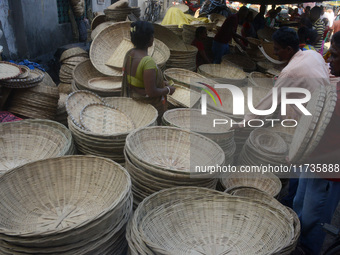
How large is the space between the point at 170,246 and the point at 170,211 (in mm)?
196

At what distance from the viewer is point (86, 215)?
71.1 inches

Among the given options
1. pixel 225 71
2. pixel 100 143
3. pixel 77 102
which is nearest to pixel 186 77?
pixel 225 71

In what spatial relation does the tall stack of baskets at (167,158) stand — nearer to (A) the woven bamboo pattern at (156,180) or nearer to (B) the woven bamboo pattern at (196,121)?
(A) the woven bamboo pattern at (156,180)

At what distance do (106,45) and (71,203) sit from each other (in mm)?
2519

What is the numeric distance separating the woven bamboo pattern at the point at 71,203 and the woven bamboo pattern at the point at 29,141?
0.43 metres

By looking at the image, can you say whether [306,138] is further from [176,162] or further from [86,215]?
[86,215]

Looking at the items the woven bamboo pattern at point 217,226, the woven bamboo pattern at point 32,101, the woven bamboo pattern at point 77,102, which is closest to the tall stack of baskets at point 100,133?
the woven bamboo pattern at point 77,102

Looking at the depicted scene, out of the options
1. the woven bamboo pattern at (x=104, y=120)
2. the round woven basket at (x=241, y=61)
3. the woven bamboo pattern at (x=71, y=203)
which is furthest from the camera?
the round woven basket at (x=241, y=61)

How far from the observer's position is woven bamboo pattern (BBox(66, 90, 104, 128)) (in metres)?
2.45

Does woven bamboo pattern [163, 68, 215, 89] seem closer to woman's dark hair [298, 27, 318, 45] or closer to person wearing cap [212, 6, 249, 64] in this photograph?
woman's dark hair [298, 27, 318, 45]

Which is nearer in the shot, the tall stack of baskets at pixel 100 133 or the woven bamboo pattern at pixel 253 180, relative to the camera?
the tall stack of baskets at pixel 100 133

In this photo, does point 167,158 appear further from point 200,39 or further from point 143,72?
point 200,39

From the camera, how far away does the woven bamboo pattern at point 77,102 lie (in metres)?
2.45

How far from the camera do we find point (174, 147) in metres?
2.43
